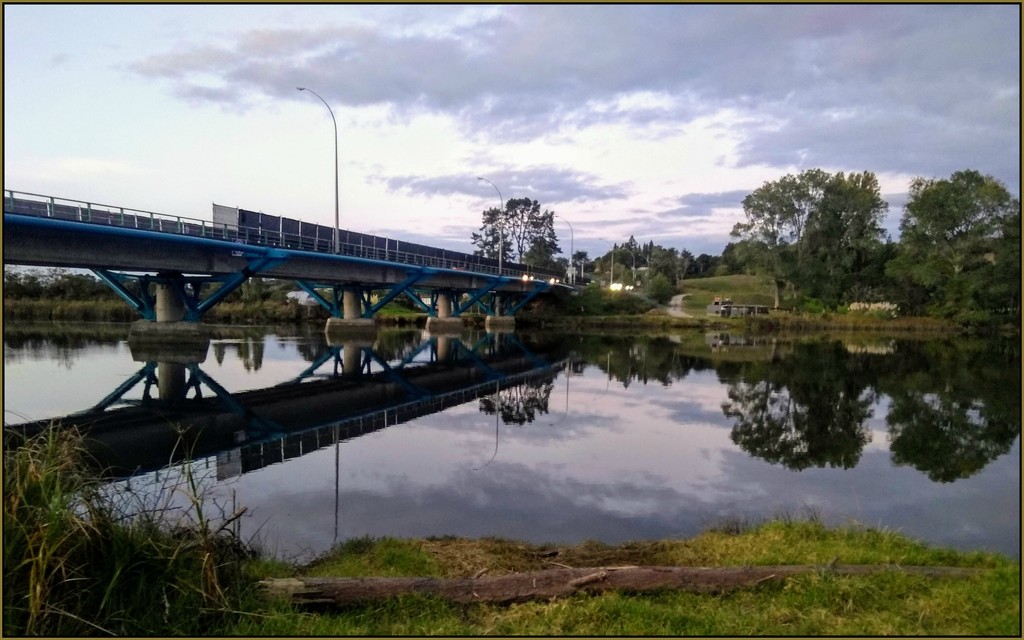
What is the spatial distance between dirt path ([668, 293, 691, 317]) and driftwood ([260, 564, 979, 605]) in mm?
79456

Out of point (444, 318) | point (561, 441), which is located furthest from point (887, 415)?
point (444, 318)

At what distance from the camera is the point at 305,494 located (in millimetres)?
11836

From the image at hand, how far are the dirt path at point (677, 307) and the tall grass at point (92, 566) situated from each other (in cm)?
8138

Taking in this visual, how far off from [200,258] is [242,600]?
3587 centimetres

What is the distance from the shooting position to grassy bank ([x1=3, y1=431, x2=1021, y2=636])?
528 cm

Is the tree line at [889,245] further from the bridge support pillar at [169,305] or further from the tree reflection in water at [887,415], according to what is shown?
the bridge support pillar at [169,305]

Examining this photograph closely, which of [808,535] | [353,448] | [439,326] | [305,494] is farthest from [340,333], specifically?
[808,535]

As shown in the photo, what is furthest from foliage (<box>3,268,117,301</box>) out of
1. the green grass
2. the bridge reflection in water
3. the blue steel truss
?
the green grass

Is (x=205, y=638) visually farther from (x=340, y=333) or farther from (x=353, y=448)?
(x=340, y=333)

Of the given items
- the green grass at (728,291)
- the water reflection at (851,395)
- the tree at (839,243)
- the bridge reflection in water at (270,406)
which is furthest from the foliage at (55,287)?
the tree at (839,243)

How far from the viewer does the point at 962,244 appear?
71375 millimetres

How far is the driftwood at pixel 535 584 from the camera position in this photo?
6051 millimetres

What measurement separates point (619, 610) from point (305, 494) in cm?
759

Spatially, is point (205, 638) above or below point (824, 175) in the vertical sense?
below
